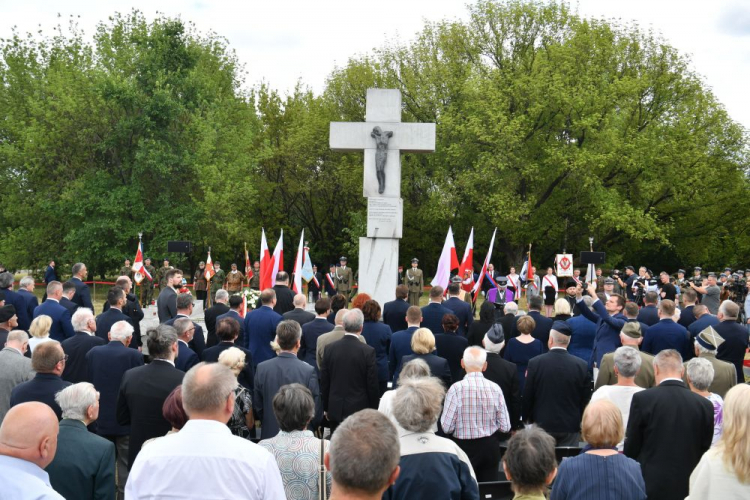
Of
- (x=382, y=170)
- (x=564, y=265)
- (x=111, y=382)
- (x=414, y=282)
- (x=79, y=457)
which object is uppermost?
(x=382, y=170)

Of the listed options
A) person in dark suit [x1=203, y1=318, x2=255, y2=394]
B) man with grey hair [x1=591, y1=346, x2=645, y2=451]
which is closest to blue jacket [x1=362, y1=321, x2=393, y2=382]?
person in dark suit [x1=203, y1=318, x2=255, y2=394]

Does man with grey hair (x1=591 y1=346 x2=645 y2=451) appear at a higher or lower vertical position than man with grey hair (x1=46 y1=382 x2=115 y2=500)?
higher

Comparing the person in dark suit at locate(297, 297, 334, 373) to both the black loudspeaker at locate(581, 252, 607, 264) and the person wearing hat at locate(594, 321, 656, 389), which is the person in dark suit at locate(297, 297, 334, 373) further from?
the black loudspeaker at locate(581, 252, 607, 264)

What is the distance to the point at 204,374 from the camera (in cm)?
341

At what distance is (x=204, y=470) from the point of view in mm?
3117

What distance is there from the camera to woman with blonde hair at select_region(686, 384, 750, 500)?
3.23 meters

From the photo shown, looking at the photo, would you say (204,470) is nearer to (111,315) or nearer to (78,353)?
(78,353)

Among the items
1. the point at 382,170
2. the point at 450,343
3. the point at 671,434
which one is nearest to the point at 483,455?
the point at 671,434

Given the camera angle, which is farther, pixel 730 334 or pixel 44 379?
pixel 730 334

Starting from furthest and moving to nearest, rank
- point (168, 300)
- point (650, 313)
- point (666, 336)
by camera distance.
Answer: point (168, 300), point (650, 313), point (666, 336)

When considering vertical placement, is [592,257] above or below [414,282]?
above

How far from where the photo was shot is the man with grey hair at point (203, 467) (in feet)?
10.2

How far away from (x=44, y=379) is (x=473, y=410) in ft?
10.7

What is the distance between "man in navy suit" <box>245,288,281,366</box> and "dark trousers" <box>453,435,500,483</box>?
3.64 m
